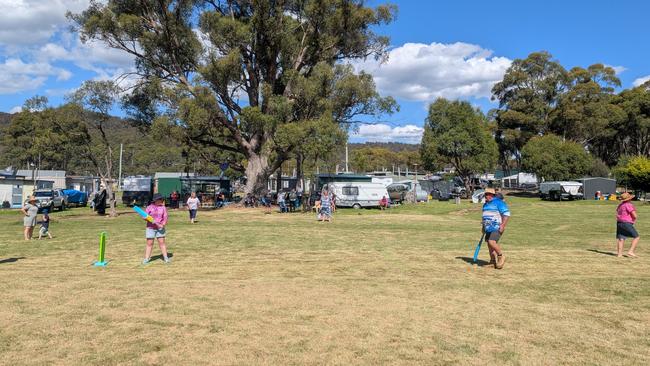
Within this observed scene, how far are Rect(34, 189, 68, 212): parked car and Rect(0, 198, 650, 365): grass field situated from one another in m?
21.3

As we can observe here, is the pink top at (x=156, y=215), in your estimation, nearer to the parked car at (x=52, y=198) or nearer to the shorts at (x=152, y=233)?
the shorts at (x=152, y=233)

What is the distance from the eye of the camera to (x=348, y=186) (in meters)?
34.1

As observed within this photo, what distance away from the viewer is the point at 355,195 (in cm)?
3425

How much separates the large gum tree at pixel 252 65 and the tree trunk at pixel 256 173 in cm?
7

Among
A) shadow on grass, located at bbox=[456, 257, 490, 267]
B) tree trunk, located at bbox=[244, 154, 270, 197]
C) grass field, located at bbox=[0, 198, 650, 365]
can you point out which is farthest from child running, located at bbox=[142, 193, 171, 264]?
→ tree trunk, located at bbox=[244, 154, 270, 197]

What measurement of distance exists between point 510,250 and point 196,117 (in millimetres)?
21385

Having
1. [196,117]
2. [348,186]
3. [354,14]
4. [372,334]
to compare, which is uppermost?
[354,14]

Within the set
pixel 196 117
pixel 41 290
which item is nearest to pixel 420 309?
pixel 41 290

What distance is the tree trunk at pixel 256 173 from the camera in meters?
34.8

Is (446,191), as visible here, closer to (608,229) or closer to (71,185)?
(608,229)

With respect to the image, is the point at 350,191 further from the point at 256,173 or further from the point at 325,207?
the point at 325,207

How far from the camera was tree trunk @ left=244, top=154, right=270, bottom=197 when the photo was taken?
34.8m

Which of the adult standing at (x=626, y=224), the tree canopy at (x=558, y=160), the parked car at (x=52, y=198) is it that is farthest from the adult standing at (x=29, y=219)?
the tree canopy at (x=558, y=160)

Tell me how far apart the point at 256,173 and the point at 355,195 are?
22.7ft
